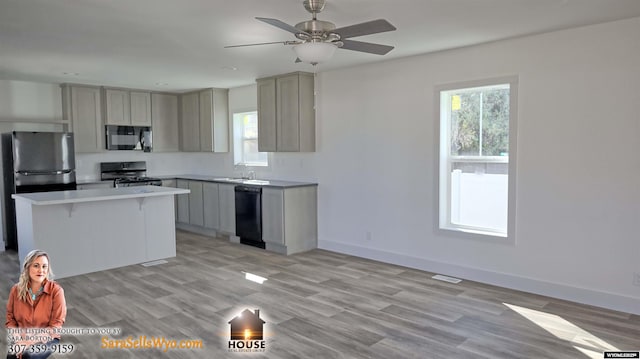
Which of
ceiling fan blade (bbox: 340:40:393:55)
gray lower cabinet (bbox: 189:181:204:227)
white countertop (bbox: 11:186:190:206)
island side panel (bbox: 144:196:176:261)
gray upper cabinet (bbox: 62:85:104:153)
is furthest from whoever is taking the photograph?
gray lower cabinet (bbox: 189:181:204:227)

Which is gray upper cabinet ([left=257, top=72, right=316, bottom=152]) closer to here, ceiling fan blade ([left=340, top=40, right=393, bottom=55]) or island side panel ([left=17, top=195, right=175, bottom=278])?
island side panel ([left=17, top=195, right=175, bottom=278])

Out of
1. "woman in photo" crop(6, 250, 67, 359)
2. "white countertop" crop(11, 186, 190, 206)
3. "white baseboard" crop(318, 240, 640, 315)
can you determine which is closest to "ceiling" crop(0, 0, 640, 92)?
"white countertop" crop(11, 186, 190, 206)

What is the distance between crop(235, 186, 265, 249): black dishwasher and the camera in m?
6.22

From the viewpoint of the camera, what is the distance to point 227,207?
22.4 ft

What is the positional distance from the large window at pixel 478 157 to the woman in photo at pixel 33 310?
150 inches

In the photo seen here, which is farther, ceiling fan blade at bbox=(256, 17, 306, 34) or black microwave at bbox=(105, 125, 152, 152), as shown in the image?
black microwave at bbox=(105, 125, 152, 152)

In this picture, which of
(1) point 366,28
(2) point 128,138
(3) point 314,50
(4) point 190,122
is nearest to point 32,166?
(2) point 128,138

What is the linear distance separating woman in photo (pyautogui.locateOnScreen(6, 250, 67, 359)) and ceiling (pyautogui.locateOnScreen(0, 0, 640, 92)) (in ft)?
6.40

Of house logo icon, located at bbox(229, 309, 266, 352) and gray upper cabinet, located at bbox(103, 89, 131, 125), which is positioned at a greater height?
gray upper cabinet, located at bbox(103, 89, 131, 125)

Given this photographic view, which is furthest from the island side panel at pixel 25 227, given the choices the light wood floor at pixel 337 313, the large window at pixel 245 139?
the large window at pixel 245 139

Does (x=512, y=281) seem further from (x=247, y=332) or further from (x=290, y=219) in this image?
(x=290, y=219)

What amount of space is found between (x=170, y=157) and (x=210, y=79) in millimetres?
2493

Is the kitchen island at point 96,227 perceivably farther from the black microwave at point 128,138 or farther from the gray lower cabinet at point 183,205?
the black microwave at point 128,138

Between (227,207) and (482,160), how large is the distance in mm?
3850
